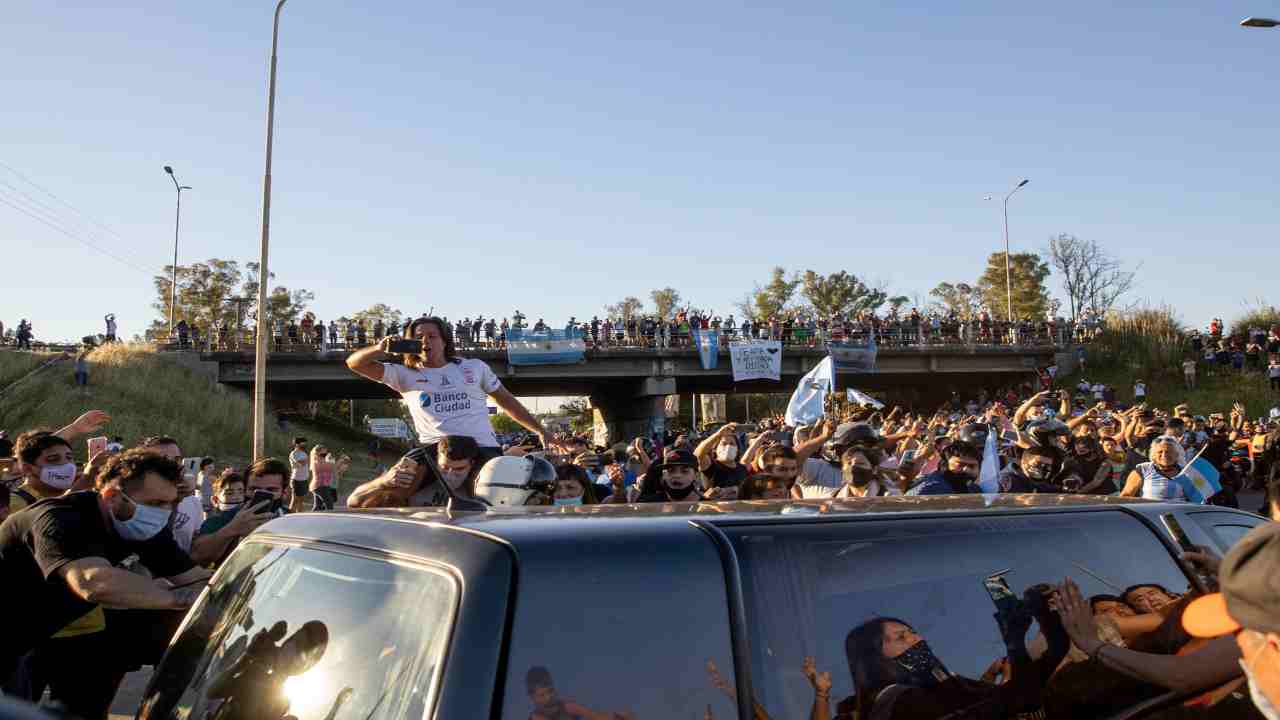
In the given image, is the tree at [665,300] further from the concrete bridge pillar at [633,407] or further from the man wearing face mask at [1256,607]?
the man wearing face mask at [1256,607]

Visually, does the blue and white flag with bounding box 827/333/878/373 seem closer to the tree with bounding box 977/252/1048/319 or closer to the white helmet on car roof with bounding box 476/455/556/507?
the tree with bounding box 977/252/1048/319

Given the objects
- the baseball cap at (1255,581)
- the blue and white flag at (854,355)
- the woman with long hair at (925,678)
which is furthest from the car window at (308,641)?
the blue and white flag at (854,355)

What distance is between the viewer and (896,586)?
238 cm

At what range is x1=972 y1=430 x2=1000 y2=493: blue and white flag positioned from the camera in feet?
25.8

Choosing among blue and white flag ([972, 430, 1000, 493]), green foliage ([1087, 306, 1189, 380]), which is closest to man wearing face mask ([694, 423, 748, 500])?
blue and white flag ([972, 430, 1000, 493])

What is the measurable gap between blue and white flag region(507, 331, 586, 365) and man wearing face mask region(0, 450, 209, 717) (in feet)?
109

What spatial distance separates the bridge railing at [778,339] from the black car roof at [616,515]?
110 feet

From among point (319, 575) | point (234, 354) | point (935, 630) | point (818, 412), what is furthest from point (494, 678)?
point (234, 354)

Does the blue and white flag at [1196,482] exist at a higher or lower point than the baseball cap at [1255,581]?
lower

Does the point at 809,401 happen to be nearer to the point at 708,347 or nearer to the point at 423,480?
the point at 423,480

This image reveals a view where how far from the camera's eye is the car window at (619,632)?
1.85m

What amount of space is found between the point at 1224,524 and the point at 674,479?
448 centimetres

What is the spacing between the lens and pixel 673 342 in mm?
41250

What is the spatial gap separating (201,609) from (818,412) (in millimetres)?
11877
